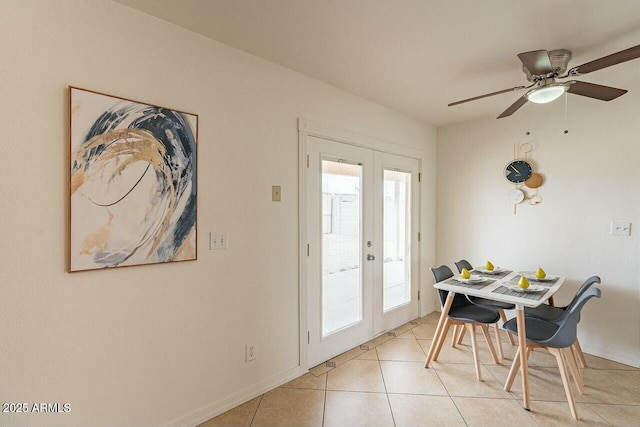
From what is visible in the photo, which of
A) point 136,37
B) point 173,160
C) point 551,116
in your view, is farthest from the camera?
point 551,116

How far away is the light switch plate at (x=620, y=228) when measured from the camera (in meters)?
2.79

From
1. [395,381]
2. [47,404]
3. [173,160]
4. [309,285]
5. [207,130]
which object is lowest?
[395,381]

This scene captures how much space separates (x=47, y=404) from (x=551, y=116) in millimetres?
4571

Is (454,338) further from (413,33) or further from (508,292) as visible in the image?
(413,33)

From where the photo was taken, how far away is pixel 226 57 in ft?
6.86

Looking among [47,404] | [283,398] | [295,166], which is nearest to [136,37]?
[295,166]

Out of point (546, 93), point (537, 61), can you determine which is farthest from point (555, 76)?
point (537, 61)

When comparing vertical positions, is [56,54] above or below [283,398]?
above

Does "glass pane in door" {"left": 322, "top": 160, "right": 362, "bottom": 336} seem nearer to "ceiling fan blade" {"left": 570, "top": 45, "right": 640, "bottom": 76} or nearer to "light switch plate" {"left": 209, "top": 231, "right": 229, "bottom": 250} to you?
"light switch plate" {"left": 209, "top": 231, "right": 229, "bottom": 250}

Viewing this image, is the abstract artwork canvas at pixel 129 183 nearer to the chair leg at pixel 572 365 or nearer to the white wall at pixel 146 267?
the white wall at pixel 146 267

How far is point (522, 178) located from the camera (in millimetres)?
3396

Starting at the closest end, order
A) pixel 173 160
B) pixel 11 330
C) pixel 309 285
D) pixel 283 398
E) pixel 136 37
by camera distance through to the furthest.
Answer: pixel 11 330 < pixel 136 37 < pixel 173 160 < pixel 283 398 < pixel 309 285

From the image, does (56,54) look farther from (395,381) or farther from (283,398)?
(395,381)

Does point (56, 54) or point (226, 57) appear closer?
point (56, 54)
